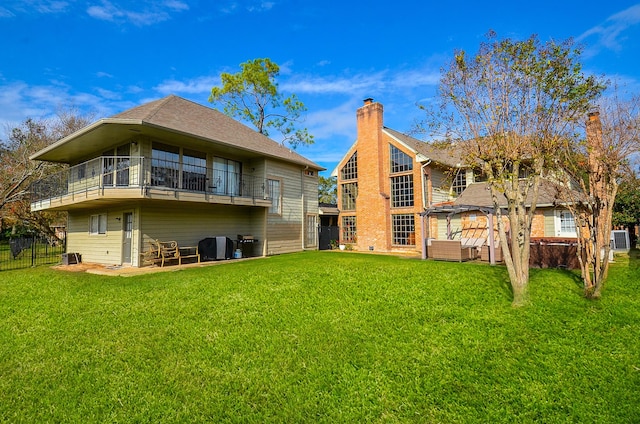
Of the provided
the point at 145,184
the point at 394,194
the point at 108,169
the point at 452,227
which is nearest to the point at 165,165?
the point at 145,184

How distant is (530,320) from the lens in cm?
548

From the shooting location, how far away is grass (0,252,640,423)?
3498mm

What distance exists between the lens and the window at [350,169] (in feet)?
69.8

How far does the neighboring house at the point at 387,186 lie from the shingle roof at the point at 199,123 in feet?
11.6

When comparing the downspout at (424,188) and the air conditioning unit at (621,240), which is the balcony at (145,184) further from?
the air conditioning unit at (621,240)

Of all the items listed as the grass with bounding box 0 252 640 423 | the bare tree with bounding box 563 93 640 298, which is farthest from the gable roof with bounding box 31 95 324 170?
the bare tree with bounding box 563 93 640 298

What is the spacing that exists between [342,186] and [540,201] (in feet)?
37.3

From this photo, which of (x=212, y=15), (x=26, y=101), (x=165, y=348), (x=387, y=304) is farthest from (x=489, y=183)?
(x=26, y=101)

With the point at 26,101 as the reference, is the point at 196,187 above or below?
below

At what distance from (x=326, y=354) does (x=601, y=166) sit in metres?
6.14

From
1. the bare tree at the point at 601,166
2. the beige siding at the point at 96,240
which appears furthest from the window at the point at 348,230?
the bare tree at the point at 601,166

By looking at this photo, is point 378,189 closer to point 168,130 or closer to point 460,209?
point 460,209

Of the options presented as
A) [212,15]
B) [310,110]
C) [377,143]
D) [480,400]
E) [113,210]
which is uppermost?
[310,110]

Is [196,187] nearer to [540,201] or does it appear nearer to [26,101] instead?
[540,201]
